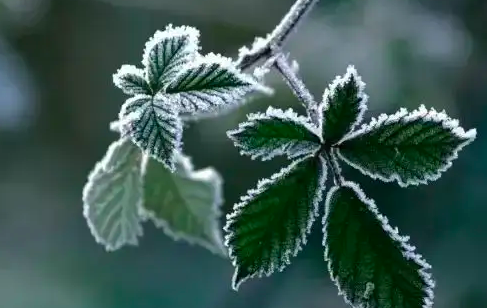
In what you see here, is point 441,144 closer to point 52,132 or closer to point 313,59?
point 313,59

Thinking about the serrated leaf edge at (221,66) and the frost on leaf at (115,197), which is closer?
the serrated leaf edge at (221,66)

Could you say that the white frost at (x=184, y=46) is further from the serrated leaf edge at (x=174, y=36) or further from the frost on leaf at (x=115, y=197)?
the frost on leaf at (x=115, y=197)

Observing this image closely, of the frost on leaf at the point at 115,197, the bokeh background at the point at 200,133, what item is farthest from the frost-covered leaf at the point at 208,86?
the bokeh background at the point at 200,133

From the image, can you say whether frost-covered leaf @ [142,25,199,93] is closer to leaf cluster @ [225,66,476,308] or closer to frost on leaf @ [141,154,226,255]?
leaf cluster @ [225,66,476,308]

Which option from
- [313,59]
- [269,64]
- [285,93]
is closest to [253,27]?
[313,59]

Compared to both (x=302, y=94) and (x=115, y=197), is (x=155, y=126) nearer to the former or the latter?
(x=302, y=94)
